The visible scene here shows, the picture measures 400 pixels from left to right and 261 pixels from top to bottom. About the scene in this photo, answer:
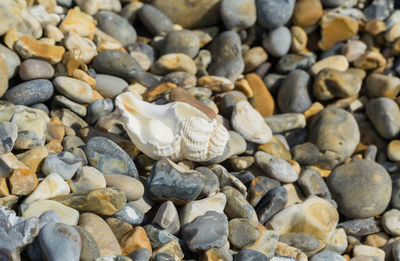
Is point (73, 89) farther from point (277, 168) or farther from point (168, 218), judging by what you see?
point (277, 168)

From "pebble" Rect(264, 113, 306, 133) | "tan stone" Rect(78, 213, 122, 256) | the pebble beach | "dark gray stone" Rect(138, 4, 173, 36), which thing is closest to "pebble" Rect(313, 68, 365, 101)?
the pebble beach

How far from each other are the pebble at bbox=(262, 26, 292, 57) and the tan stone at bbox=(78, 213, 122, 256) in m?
2.67

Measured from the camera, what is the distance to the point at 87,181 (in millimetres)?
2537

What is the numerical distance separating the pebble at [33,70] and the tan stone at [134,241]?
148cm

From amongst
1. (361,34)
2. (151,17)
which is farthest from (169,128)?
(361,34)

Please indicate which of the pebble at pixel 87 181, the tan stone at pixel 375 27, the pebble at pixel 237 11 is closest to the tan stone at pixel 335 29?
the tan stone at pixel 375 27

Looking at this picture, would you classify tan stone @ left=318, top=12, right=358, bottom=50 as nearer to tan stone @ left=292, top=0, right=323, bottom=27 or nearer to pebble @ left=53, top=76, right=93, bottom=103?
tan stone @ left=292, top=0, right=323, bottom=27

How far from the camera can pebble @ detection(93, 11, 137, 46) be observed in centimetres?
415

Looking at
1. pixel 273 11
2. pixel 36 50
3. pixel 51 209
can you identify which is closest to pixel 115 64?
pixel 36 50

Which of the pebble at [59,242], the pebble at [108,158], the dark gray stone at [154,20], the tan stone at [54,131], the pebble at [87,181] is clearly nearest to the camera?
the pebble at [59,242]

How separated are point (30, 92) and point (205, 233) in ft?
5.30

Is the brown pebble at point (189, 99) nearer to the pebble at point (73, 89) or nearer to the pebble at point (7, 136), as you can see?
the pebble at point (73, 89)

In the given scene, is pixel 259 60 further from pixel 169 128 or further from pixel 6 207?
pixel 6 207

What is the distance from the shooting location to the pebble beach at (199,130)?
96.2 inches
